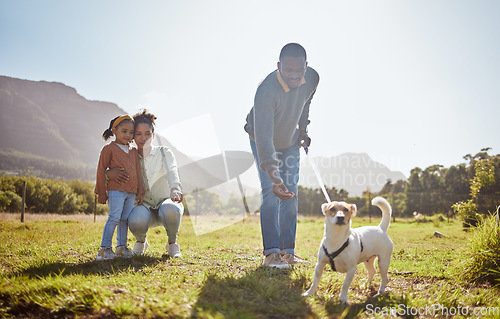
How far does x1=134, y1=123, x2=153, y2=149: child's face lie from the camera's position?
4799mm

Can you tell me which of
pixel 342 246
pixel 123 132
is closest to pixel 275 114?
pixel 342 246

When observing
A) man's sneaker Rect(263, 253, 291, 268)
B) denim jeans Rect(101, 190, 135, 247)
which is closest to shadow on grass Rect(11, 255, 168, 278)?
denim jeans Rect(101, 190, 135, 247)

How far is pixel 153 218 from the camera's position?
484 centimetres

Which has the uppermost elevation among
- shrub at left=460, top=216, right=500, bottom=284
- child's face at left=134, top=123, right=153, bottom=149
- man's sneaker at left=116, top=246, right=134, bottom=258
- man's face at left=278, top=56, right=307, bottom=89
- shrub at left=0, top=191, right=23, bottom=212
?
man's face at left=278, top=56, right=307, bottom=89

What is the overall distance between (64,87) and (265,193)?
19596cm

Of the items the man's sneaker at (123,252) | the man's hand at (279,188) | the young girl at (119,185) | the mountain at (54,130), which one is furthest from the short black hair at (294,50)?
the mountain at (54,130)

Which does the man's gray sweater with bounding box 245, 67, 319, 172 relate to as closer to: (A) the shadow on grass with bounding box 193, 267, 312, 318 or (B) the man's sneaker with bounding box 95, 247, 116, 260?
(A) the shadow on grass with bounding box 193, 267, 312, 318

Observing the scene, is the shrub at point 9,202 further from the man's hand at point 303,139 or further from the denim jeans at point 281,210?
the man's hand at point 303,139

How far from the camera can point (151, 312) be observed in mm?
2088

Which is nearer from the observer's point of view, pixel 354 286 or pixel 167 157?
pixel 354 286

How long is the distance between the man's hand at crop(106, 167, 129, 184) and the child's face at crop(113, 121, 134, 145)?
437 millimetres

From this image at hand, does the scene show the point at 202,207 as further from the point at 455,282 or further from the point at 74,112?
the point at 74,112

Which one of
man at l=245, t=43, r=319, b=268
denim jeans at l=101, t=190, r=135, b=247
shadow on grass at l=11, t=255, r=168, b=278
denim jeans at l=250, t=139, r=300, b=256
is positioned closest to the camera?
shadow on grass at l=11, t=255, r=168, b=278

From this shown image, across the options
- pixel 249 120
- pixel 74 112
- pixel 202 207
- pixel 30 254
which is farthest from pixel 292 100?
pixel 74 112
